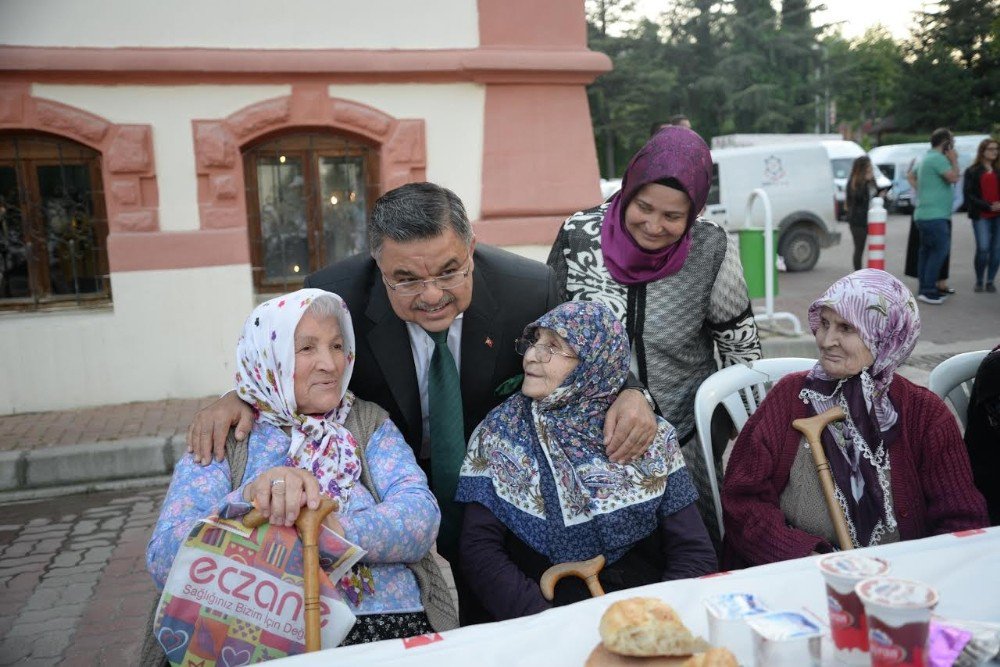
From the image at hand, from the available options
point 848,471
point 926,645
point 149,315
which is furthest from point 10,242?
point 926,645

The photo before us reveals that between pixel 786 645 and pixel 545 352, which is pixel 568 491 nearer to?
pixel 545 352

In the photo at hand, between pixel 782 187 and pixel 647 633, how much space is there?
1290 centimetres

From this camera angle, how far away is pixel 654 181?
2.66 meters

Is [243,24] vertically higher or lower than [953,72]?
lower

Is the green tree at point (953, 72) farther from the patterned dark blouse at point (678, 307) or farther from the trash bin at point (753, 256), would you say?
the patterned dark blouse at point (678, 307)

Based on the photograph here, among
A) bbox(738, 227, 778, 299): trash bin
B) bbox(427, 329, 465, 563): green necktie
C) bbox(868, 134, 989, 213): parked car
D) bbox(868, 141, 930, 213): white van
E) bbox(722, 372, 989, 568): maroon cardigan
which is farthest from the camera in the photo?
bbox(868, 141, 930, 213): white van

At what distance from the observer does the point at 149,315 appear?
648cm

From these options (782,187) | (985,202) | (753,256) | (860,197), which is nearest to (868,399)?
(753,256)

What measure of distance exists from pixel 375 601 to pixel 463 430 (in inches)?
23.6

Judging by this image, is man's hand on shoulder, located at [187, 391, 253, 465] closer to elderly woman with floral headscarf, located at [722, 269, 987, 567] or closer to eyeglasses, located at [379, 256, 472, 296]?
eyeglasses, located at [379, 256, 472, 296]

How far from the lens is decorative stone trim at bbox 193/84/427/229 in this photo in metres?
6.45

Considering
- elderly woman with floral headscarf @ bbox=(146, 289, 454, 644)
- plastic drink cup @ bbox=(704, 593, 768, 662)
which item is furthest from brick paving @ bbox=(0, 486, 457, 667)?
plastic drink cup @ bbox=(704, 593, 768, 662)

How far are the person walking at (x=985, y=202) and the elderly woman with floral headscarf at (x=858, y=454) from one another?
886cm

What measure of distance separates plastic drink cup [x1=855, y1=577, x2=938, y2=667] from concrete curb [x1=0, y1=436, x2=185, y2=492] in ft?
16.2
